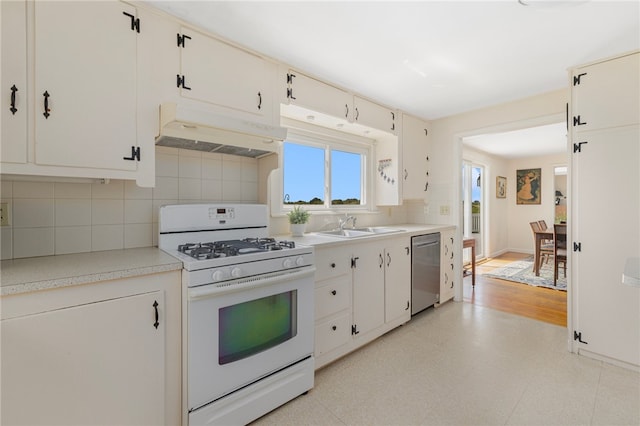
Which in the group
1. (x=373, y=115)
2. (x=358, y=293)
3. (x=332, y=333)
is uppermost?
(x=373, y=115)

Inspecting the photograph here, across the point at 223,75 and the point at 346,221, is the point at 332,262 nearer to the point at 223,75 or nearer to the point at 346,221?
the point at 346,221

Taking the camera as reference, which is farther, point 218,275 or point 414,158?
point 414,158

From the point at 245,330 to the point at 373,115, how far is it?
236 centimetres

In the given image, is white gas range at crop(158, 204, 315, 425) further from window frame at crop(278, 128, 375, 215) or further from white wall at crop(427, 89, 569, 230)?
white wall at crop(427, 89, 569, 230)

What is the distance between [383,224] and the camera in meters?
3.57

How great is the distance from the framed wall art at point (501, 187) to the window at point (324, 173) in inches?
179

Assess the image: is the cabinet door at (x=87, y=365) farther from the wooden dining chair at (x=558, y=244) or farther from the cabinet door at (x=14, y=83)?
the wooden dining chair at (x=558, y=244)

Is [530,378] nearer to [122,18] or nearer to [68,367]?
[68,367]

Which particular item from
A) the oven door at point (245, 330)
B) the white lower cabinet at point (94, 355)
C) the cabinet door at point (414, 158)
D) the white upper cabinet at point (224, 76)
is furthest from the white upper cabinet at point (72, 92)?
the cabinet door at point (414, 158)

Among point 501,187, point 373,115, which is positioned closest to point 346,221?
point 373,115

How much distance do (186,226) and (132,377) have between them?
847 mm

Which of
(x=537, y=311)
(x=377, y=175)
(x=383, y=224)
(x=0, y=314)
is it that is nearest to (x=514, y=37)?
(x=377, y=175)

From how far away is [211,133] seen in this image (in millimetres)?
1745

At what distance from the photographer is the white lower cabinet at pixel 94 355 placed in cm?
107
